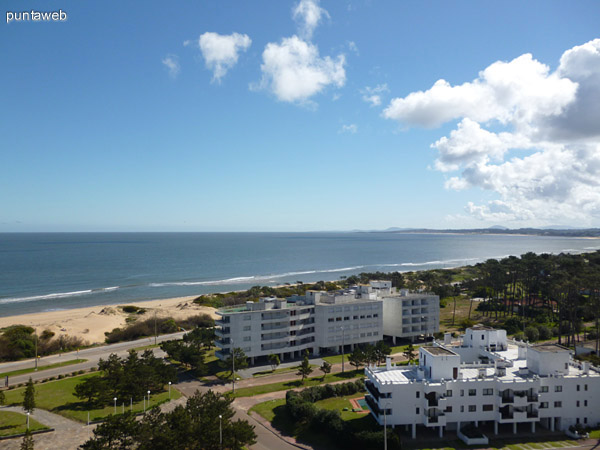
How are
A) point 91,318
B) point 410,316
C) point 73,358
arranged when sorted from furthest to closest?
point 91,318 < point 410,316 < point 73,358

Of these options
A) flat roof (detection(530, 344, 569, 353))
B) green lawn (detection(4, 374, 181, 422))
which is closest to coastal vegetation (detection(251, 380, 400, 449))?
green lawn (detection(4, 374, 181, 422))

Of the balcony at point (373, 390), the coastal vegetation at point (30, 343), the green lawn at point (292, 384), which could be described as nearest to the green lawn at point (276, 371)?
the green lawn at point (292, 384)

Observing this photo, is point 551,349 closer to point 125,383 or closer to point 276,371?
point 276,371

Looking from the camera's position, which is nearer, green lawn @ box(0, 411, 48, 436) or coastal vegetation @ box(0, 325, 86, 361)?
green lawn @ box(0, 411, 48, 436)

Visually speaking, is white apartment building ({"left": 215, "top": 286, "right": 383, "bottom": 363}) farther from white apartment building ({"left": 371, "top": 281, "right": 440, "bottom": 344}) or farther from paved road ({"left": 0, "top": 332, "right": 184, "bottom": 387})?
paved road ({"left": 0, "top": 332, "right": 184, "bottom": 387})

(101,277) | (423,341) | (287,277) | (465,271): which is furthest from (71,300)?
(465,271)

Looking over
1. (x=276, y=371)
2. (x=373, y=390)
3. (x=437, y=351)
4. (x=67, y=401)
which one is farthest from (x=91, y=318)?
(x=437, y=351)
